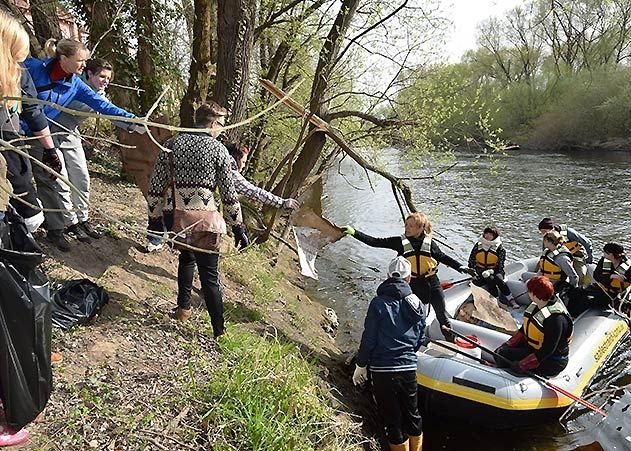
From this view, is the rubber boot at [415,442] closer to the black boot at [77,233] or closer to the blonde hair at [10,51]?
the black boot at [77,233]

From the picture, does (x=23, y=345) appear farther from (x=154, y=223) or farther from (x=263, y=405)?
(x=154, y=223)

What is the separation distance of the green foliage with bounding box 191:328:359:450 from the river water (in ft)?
6.12

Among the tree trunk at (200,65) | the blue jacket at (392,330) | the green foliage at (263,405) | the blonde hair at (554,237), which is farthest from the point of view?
the blonde hair at (554,237)

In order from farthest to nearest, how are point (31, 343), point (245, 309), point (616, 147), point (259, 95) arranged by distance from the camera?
1. point (616, 147)
2. point (259, 95)
3. point (245, 309)
4. point (31, 343)

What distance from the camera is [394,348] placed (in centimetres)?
412

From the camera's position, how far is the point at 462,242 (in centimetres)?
1266

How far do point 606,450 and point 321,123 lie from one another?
4.57 m

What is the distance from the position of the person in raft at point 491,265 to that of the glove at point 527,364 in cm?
263

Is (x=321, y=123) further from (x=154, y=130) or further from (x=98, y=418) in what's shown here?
(x=98, y=418)

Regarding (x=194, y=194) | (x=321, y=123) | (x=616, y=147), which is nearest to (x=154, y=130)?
(x=321, y=123)

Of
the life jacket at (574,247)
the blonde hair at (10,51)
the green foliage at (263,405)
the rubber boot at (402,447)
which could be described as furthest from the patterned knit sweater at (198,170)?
the life jacket at (574,247)

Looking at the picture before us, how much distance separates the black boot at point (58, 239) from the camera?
14.2 ft

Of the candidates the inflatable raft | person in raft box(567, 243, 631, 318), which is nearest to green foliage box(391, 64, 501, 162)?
person in raft box(567, 243, 631, 318)

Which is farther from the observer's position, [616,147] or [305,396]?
[616,147]
